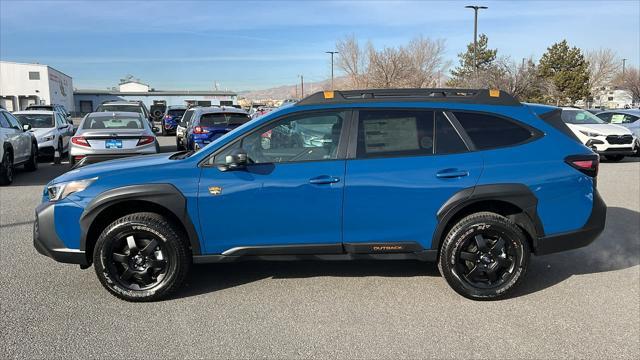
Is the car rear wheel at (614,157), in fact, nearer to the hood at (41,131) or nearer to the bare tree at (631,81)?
the hood at (41,131)

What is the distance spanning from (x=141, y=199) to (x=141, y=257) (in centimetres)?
50

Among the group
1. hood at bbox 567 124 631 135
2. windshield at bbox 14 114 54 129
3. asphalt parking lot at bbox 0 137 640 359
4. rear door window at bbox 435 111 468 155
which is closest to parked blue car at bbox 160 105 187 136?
windshield at bbox 14 114 54 129

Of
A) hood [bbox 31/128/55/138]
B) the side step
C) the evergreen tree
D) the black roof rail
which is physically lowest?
the side step

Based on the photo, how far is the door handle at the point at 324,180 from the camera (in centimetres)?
418

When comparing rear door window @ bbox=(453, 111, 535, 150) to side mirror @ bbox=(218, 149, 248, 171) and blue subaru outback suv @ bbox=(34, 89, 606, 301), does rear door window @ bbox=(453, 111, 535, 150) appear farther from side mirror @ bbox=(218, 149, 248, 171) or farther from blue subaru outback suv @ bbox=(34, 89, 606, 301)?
side mirror @ bbox=(218, 149, 248, 171)

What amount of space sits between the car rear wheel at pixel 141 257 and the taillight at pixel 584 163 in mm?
3370

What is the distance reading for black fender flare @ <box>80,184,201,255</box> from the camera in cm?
415

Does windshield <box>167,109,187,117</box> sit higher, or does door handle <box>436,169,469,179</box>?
windshield <box>167,109,187,117</box>

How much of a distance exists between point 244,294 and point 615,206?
6.61m

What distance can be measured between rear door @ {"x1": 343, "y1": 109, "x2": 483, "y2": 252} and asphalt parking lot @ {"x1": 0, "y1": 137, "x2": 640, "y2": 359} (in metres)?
0.60

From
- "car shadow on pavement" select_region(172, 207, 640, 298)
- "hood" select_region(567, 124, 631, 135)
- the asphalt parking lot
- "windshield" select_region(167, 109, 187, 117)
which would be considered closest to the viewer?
the asphalt parking lot

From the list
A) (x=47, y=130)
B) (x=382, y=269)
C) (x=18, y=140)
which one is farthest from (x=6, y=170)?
(x=382, y=269)

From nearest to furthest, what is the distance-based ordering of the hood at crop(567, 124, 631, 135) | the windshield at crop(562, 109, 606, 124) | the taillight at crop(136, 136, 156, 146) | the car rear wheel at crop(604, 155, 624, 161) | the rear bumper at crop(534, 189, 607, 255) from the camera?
the rear bumper at crop(534, 189, 607, 255)
the taillight at crop(136, 136, 156, 146)
the hood at crop(567, 124, 631, 135)
the car rear wheel at crop(604, 155, 624, 161)
the windshield at crop(562, 109, 606, 124)

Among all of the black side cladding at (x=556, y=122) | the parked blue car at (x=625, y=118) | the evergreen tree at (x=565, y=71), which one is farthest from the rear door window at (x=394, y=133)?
the evergreen tree at (x=565, y=71)
